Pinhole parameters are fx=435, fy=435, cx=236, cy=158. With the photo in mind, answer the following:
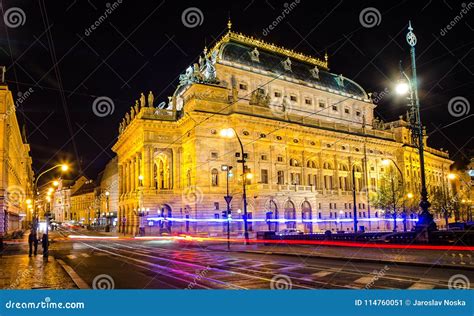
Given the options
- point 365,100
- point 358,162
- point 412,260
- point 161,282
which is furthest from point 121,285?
point 365,100

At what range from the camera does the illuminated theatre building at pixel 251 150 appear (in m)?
56.0

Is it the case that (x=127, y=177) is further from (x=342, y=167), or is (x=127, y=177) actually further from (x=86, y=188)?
(x=86, y=188)

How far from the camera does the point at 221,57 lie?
209ft

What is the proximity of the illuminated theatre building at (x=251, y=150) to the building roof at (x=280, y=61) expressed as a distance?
23 centimetres

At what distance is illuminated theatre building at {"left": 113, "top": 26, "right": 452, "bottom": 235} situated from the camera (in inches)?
A: 2203

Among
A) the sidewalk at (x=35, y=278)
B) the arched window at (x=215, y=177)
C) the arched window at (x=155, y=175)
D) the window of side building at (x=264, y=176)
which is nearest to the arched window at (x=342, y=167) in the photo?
the window of side building at (x=264, y=176)

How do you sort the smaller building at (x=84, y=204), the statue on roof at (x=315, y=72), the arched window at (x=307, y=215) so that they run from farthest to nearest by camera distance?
1. the smaller building at (x=84, y=204)
2. the statue on roof at (x=315, y=72)
3. the arched window at (x=307, y=215)

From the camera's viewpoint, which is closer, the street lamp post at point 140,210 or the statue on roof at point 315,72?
the street lamp post at point 140,210

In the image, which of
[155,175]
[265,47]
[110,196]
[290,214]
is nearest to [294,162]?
[290,214]

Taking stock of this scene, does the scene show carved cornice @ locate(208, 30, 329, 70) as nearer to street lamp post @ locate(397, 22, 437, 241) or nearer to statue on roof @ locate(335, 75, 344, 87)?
statue on roof @ locate(335, 75, 344, 87)

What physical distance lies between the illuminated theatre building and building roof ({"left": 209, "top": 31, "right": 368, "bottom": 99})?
23 cm

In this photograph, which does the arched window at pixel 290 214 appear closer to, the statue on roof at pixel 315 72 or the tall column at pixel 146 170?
the tall column at pixel 146 170

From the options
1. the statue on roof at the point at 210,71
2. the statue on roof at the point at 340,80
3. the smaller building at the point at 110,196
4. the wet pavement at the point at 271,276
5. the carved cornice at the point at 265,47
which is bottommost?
the wet pavement at the point at 271,276

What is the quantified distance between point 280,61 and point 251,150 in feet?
72.3
